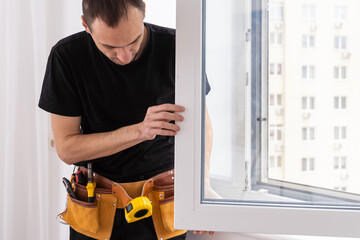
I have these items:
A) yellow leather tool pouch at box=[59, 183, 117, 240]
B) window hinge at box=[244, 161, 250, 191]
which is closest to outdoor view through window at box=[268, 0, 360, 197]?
window hinge at box=[244, 161, 250, 191]

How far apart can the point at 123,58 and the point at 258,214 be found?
0.57 meters

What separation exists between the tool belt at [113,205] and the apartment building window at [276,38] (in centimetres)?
58

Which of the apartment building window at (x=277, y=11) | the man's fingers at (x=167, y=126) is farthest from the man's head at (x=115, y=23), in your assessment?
the apartment building window at (x=277, y=11)

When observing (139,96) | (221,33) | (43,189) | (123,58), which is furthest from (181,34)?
(43,189)

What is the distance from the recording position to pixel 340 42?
3.16ft

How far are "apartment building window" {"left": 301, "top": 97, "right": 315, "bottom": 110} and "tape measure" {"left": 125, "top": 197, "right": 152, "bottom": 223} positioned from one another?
0.54 m

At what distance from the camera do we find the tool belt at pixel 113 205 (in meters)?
1.28

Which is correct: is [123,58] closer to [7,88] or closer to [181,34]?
[181,34]

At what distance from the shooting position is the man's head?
1.05 meters

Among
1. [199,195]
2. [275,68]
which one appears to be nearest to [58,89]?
[199,195]

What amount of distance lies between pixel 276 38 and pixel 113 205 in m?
0.74

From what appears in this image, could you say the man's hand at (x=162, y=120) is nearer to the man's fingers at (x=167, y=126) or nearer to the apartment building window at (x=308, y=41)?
the man's fingers at (x=167, y=126)

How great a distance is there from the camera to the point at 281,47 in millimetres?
1020

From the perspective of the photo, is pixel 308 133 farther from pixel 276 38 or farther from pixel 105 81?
pixel 105 81
